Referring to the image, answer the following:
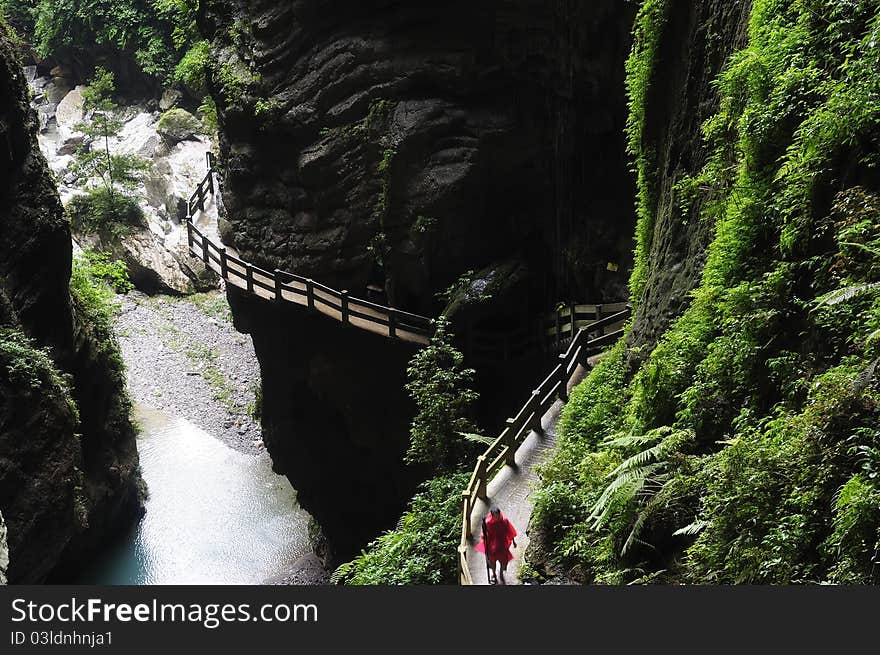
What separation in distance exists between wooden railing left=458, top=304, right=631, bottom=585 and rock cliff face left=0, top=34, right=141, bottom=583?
9576mm

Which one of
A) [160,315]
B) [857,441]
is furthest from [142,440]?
[857,441]

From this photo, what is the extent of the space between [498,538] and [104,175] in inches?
1578

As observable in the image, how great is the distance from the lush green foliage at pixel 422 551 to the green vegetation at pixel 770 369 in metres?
2.51

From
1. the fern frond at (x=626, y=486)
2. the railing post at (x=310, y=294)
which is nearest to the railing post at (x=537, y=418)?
the fern frond at (x=626, y=486)

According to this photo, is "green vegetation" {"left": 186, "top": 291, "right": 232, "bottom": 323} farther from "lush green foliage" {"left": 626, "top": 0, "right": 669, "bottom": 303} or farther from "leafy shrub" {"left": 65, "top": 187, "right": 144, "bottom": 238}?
"lush green foliage" {"left": 626, "top": 0, "right": 669, "bottom": 303}

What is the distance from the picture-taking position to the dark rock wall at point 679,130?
9.63m

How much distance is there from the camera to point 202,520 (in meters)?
26.5

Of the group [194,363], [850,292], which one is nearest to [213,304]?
[194,363]

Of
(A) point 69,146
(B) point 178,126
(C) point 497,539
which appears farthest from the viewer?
(A) point 69,146

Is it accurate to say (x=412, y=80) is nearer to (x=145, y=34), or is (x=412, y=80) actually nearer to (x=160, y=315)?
(x=160, y=315)

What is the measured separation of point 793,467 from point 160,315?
→ 121 feet

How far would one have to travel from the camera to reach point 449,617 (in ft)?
16.4

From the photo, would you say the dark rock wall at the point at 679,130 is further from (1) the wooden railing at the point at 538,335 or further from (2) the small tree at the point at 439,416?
(1) the wooden railing at the point at 538,335

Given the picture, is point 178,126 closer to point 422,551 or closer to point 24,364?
point 24,364
